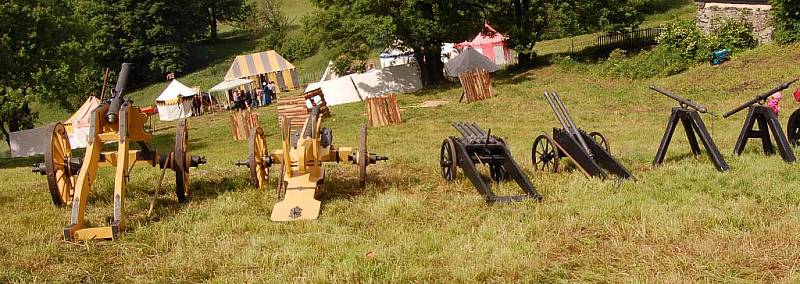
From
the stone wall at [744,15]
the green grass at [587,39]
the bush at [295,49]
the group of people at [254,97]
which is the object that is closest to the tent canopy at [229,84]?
the group of people at [254,97]

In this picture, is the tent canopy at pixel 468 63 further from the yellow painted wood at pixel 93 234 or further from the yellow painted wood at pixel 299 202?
the yellow painted wood at pixel 93 234

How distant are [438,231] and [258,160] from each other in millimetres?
3395

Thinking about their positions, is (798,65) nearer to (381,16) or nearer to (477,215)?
(381,16)

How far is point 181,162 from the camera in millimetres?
7934

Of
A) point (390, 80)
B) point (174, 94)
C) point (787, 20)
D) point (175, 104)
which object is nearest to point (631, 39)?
point (787, 20)

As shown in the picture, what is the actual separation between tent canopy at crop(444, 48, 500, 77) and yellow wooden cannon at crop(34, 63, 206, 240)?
28.5 m

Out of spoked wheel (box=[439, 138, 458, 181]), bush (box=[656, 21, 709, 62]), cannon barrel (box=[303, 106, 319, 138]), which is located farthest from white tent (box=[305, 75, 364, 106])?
cannon barrel (box=[303, 106, 319, 138])

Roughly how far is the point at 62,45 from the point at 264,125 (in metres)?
8.54

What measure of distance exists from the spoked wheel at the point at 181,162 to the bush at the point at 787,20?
24.8 m

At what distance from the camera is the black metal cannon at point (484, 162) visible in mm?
7496

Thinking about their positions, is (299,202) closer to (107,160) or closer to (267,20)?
(107,160)

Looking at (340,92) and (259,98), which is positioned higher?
(340,92)

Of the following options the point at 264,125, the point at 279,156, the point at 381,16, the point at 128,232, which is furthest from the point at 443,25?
the point at 128,232

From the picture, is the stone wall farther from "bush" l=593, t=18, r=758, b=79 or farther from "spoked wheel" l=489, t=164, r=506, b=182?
"spoked wheel" l=489, t=164, r=506, b=182
